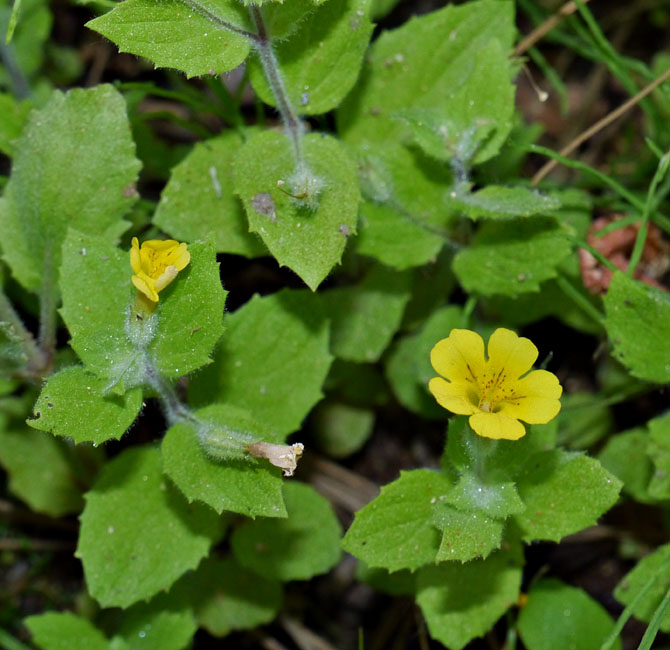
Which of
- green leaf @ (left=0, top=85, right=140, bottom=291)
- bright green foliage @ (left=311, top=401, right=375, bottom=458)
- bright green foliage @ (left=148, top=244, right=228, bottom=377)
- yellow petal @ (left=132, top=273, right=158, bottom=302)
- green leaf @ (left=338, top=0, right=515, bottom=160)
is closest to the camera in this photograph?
yellow petal @ (left=132, top=273, right=158, bottom=302)

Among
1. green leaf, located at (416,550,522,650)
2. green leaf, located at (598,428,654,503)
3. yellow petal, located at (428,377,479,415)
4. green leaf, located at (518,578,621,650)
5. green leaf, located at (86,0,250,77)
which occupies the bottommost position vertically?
green leaf, located at (518,578,621,650)

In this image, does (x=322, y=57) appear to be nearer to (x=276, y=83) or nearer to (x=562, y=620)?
(x=276, y=83)

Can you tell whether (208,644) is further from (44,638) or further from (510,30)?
(510,30)

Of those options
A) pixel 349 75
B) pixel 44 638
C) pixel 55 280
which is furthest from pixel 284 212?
pixel 44 638

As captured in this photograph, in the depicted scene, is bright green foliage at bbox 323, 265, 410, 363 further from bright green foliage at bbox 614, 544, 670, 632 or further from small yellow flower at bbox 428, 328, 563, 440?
bright green foliage at bbox 614, 544, 670, 632

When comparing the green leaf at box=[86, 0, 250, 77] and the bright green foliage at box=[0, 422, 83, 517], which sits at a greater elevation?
the green leaf at box=[86, 0, 250, 77]

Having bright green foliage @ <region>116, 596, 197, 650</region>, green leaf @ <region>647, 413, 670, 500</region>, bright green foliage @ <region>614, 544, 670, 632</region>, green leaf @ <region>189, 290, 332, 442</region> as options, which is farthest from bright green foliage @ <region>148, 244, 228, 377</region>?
bright green foliage @ <region>614, 544, 670, 632</region>

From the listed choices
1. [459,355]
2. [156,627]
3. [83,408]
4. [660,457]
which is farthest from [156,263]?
[660,457]
